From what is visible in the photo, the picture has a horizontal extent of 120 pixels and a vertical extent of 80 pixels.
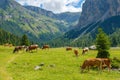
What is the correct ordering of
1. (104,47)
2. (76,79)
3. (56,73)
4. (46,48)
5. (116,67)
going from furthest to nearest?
(46,48) < (104,47) < (116,67) < (56,73) < (76,79)

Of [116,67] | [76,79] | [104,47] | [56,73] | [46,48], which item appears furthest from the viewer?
[46,48]

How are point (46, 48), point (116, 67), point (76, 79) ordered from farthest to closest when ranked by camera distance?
point (46, 48) → point (116, 67) → point (76, 79)

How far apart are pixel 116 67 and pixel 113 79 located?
13.7 metres

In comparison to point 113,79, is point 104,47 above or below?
above

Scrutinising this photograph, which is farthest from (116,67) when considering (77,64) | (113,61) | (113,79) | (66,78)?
(66,78)

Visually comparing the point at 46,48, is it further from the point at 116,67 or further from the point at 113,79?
the point at 113,79

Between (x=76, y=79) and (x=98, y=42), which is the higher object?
(x=98, y=42)

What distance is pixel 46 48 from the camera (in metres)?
94.1

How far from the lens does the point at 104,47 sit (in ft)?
186

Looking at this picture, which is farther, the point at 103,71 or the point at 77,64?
the point at 77,64

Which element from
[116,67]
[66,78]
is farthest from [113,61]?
[66,78]

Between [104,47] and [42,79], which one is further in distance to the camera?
[104,47]

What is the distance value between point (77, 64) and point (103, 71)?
9.23 m

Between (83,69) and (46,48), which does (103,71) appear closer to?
(83,69)
